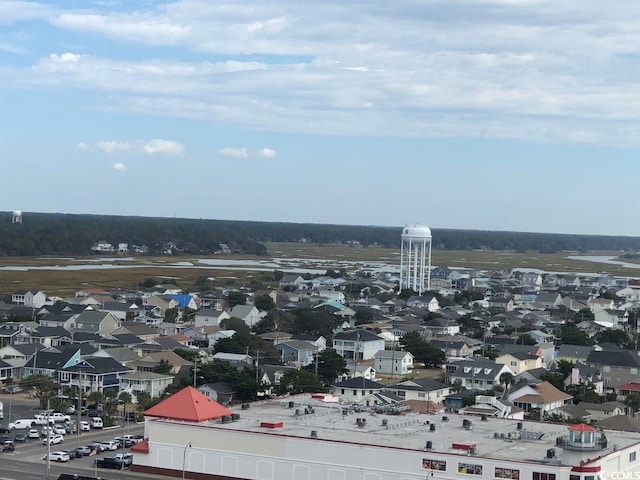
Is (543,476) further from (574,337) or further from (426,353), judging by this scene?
(574,337)

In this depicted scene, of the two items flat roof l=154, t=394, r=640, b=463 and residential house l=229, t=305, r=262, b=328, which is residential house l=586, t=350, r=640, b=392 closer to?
flat roof l=154, t=394, r=640, b=463

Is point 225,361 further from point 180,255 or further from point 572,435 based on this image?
point 180,255

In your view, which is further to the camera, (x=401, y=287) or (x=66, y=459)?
(x=401, y=287)

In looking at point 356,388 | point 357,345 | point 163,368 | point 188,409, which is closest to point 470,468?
point 188,409

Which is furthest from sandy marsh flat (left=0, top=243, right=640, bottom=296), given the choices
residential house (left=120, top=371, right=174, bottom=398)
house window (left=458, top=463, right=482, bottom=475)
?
house window (left=458, top=463, right=482, bottom=475)

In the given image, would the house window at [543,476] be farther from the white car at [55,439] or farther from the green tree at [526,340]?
the green tree at [526,340]

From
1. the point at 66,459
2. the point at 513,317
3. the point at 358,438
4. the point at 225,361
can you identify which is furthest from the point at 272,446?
the point at 513,317
